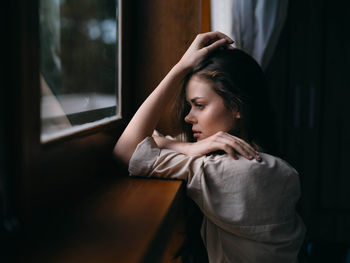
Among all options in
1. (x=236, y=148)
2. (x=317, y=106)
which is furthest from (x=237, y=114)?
(x=317, y=106)

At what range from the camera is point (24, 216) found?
0.52 metres

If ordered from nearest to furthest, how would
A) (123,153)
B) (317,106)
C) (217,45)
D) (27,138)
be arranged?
(27,138) → (123,153) → (217,45) → (317,106)

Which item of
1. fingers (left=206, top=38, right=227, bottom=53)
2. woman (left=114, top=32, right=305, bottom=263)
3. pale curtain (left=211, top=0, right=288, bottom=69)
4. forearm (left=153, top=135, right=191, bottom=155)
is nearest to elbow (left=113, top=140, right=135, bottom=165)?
woman (left=114, top=32, right=305, bottom=263)

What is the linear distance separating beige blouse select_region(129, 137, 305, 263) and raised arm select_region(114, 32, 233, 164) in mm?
51

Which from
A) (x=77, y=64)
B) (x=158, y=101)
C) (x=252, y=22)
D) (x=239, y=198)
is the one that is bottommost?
(x=239, y=198)

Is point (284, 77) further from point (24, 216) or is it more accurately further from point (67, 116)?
point (24, 216)

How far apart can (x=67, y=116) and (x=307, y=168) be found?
5.22 feet

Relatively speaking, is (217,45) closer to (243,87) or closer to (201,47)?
(201,47)

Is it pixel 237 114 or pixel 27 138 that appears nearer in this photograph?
pixel 27 138

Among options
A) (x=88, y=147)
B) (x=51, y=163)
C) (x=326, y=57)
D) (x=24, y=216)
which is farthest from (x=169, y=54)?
(x=326, y=57)

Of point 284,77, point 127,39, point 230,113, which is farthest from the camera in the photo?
point 284,77

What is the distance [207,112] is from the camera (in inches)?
39.1

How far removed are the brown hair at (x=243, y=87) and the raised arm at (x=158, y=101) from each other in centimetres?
3

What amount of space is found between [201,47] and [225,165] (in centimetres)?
42
